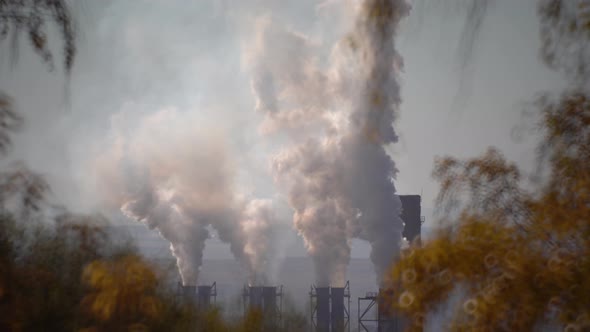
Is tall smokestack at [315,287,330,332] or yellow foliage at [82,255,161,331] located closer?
yellow foliage at [82,255,161,331]

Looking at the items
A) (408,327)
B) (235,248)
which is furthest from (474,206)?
(235,248)

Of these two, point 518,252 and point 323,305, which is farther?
point 323,305

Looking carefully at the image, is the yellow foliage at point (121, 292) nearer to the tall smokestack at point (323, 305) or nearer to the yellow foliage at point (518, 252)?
the yellow foliage at point (518, 252)

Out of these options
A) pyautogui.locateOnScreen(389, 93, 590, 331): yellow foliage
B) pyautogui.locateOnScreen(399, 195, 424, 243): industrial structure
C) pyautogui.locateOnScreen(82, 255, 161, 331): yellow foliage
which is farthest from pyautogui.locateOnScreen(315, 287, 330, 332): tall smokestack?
pyautogui.locateOnScreen(389, 93, 590, 331): yellow foliage

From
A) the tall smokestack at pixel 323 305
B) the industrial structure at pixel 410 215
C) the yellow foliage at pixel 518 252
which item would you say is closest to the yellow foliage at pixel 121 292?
the yellow foliage at pixel 518 252

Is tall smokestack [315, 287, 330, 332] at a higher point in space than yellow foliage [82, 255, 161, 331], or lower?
lower

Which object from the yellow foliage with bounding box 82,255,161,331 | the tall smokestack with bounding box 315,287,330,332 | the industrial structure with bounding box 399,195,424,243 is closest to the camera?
the yellow foliage with bounding box 82,255,161,331

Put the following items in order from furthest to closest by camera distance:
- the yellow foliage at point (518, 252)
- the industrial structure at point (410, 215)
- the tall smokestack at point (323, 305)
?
1. the tall smokestack at point (323, 305)
2. the industrial structure at point (410, 215)
3. the yellow foliage at point (518, 252)

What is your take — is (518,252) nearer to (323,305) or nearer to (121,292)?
(121,292)

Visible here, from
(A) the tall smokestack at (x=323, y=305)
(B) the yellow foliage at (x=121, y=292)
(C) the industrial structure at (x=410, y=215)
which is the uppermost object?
(C) the industrial structure at (x=410, y=215)

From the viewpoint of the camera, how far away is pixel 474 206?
2.54m

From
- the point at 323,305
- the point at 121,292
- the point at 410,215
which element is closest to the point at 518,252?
the point at 121,292

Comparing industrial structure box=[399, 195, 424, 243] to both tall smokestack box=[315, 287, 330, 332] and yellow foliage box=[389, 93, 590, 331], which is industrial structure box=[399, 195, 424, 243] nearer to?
tall smokestack box=[315, 287, 330, 332]

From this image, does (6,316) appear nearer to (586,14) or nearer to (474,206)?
(474,206)
